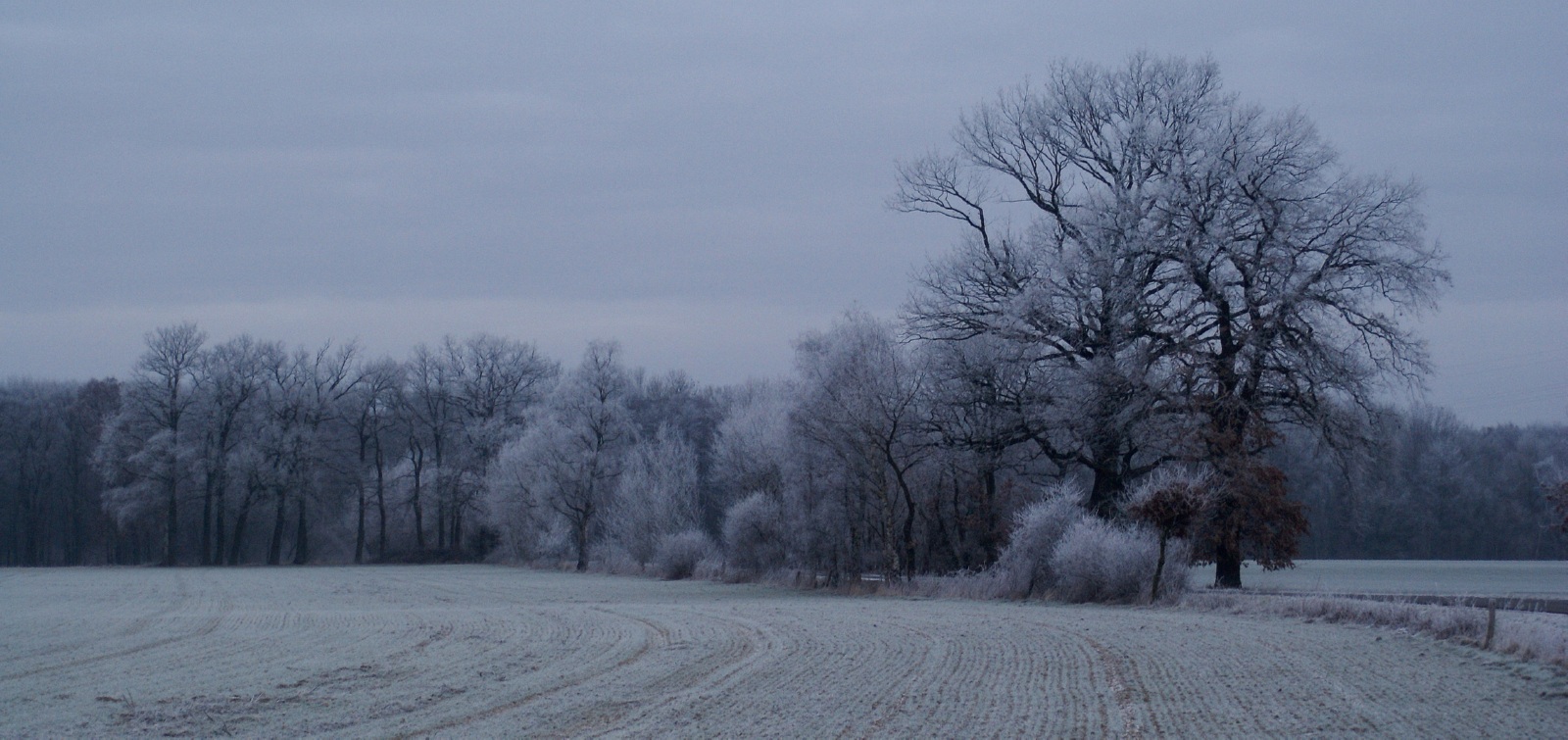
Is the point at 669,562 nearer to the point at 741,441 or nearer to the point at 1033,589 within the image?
the point at 741,441

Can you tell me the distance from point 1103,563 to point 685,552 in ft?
86.9

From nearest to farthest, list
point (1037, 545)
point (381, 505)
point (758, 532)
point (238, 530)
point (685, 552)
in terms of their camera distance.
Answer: point (1037, 545) → point (758, 532) → point (685, 552) → point (238, 530) → point (381, 505)

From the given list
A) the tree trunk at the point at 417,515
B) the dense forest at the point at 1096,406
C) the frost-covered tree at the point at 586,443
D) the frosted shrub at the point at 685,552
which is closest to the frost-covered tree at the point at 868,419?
the dense forest at the point at 1096,406

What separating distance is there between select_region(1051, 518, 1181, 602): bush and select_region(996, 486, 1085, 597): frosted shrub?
1.07m

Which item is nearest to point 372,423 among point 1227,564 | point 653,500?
point 653,500

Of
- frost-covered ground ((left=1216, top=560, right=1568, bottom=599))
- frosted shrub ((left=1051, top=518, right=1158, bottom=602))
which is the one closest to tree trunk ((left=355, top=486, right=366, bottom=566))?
frost-covered ground ((left=1216, top=560, right=1568, bottom=599))

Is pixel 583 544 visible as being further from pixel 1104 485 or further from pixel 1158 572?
pixel 1158 572

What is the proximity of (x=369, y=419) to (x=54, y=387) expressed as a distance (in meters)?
26.7

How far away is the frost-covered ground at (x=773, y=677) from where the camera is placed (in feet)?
33.8

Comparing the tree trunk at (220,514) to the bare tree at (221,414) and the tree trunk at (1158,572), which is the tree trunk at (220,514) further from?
the tree trunk at (1158,572)

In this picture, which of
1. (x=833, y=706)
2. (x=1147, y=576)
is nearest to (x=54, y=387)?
(x=1147, y=576)

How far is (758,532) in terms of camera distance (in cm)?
4338

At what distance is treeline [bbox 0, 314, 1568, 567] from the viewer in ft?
122

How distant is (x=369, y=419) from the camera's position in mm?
78188
